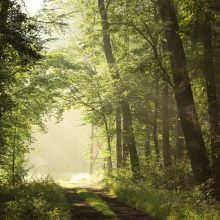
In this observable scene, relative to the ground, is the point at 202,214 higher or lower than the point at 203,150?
lower

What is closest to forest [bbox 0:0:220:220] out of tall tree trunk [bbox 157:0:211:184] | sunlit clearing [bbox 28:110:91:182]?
tall tree trunk [bbox 157:0:211:184]

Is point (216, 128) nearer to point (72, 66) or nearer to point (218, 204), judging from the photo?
point (218, 204)

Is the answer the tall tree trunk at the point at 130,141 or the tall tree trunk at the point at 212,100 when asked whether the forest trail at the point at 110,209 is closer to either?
the tall tree trunk at the point at 212,100

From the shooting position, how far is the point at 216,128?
13.2 metres

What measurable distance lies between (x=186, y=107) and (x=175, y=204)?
3.16 metres

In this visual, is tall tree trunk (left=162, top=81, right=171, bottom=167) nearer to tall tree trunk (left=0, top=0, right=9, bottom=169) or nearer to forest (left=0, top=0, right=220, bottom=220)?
forest (left=0, top=0, right=220, bottom=220)

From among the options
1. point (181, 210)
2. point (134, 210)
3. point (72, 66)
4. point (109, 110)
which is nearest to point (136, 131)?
point (109, 110)

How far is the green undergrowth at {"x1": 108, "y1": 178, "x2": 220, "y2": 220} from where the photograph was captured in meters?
10.6

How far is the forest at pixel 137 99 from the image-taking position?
11.2m

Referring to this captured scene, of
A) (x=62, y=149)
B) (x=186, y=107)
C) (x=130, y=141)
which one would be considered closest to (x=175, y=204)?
(x=186, y=107)

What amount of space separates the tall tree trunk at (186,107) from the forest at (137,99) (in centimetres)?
3

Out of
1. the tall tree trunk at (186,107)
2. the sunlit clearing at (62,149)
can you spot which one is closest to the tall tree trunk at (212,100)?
the tall tree trunk at (186,107)

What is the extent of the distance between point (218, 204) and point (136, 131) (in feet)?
51.9

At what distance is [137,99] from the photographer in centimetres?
2428
